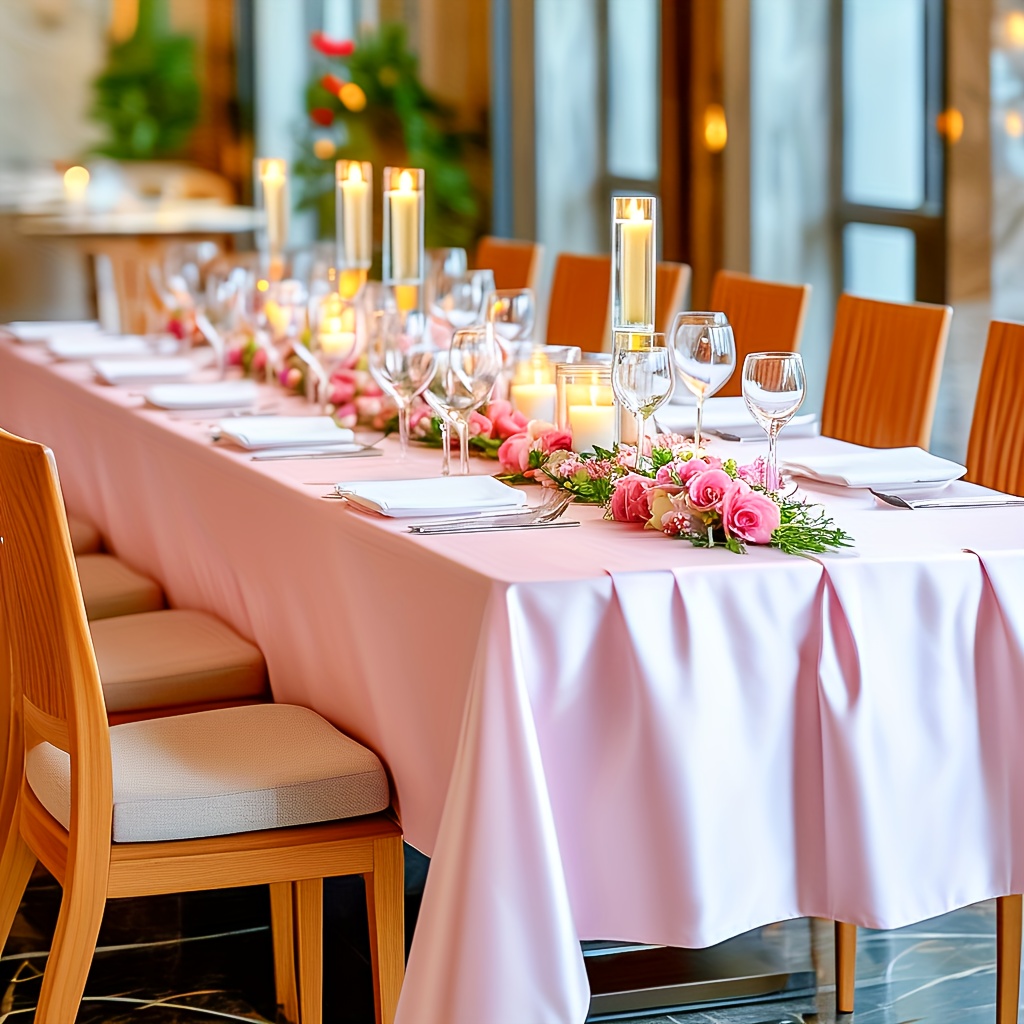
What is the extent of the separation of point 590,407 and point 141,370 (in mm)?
1563

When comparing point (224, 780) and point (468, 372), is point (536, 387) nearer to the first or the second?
point (468, 372)

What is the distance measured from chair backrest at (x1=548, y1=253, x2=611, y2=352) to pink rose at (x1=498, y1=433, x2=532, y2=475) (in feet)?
7.08

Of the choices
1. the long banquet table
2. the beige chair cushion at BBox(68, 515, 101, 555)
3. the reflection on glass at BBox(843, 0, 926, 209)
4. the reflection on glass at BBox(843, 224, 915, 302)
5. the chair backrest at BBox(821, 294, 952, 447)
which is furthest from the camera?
the reflection on glass at BBox(843, 224, 915, 302)

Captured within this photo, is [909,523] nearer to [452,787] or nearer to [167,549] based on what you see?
[452,787]

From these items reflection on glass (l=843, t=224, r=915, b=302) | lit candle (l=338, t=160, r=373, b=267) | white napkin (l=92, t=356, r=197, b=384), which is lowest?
Answer: white napkin (l=92, t=356, r=197, b=384)

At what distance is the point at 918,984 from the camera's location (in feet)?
8.39

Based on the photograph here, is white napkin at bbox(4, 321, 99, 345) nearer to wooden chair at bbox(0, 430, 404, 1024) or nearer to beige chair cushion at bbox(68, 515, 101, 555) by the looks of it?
beige chair cushion at bbox(68, 515, 101, 555)

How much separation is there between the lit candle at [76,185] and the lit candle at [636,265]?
5.70 m

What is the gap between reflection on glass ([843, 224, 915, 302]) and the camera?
209 inches

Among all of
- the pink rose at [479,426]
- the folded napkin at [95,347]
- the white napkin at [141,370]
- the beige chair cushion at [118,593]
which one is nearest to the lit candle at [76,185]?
the folded napkin at [95,347]

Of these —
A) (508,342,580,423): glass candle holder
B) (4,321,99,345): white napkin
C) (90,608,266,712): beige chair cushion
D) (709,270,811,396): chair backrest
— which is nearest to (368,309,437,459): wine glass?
(508,342,580,423): glass candle holder

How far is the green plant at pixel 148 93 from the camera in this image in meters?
7.55

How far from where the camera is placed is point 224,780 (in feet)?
6.73

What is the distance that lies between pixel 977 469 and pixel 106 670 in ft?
4.76
